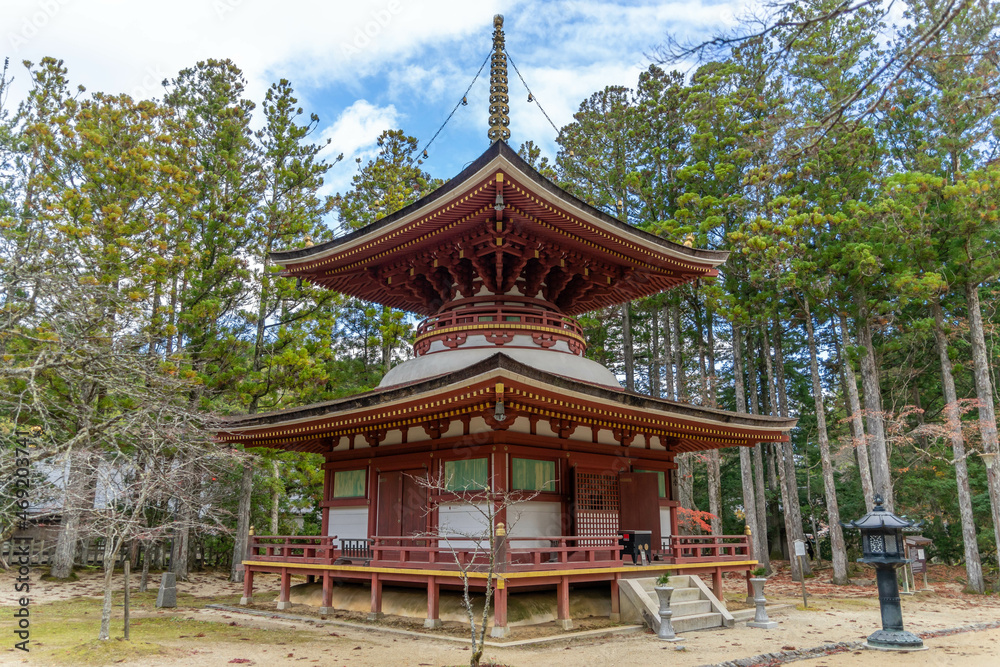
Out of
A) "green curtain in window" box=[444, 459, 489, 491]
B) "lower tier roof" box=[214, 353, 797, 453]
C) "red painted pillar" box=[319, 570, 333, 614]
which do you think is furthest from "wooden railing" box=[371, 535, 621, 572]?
"lower tier roof" box=[214, 353, 797, 453]

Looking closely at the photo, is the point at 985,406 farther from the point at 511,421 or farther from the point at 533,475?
the point at 511,421

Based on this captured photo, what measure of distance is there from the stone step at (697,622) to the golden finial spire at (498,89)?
10889 millimetres

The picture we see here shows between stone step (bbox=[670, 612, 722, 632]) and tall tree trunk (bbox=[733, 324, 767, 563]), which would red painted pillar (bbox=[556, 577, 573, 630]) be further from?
tall tree trunk (bbox=[733, 324, 767, 563])

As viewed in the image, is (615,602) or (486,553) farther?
(615,602)

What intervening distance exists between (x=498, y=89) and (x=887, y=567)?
42.8ft

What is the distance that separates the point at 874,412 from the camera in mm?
23797

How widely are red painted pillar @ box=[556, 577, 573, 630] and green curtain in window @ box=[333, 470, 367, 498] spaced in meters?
5.66

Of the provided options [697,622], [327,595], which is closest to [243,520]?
[327,595]

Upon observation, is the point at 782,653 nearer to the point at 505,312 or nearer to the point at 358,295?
the point at 505,312

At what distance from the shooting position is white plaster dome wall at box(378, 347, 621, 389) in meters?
15.9

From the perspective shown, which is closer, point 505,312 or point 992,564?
point 505,312

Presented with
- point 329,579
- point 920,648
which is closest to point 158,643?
point 329,579

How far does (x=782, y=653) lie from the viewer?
10844 millimetres

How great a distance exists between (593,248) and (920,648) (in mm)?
10096
